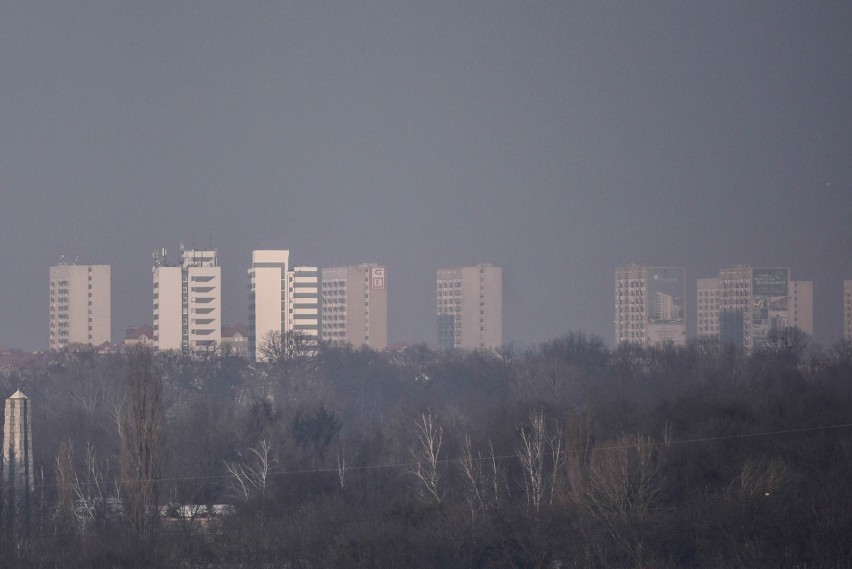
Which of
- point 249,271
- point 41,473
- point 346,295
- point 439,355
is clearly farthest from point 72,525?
point 346,295

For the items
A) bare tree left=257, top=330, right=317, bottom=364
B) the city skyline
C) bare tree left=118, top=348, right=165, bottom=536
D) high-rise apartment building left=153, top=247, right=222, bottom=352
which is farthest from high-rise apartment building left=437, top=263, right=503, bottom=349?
bare tree left=118, top=348, right=165, bottom=536

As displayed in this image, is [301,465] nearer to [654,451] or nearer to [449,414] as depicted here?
[654,451]

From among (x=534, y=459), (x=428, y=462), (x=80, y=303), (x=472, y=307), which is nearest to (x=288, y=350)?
(x=428, y=462)

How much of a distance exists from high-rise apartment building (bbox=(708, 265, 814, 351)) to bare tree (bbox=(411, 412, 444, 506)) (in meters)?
50.8

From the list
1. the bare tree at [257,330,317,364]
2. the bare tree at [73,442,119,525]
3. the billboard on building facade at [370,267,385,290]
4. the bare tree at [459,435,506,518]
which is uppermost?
the billboard on building facade at [370,267,385,290]

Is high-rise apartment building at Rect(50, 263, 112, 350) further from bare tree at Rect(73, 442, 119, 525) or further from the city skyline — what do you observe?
bare tree at Rect(73, 442, 119, 525)

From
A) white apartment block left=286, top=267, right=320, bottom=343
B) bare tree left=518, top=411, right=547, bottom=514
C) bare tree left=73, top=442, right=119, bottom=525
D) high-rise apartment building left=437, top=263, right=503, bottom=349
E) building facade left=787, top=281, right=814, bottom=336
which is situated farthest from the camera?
high-rise apartment building left=437, top=263, right=503, bottom=349

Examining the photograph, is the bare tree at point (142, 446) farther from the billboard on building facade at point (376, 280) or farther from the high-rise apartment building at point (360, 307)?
the billboard on building facade at point (376, 280)

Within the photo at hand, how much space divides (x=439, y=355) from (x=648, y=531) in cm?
5693

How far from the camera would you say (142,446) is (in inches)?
1013

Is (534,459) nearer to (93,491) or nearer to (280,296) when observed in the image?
(93,491)

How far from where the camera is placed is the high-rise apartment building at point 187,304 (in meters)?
89.6

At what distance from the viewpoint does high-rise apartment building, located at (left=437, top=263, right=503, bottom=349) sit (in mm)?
114750

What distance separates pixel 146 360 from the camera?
28.3 meters
